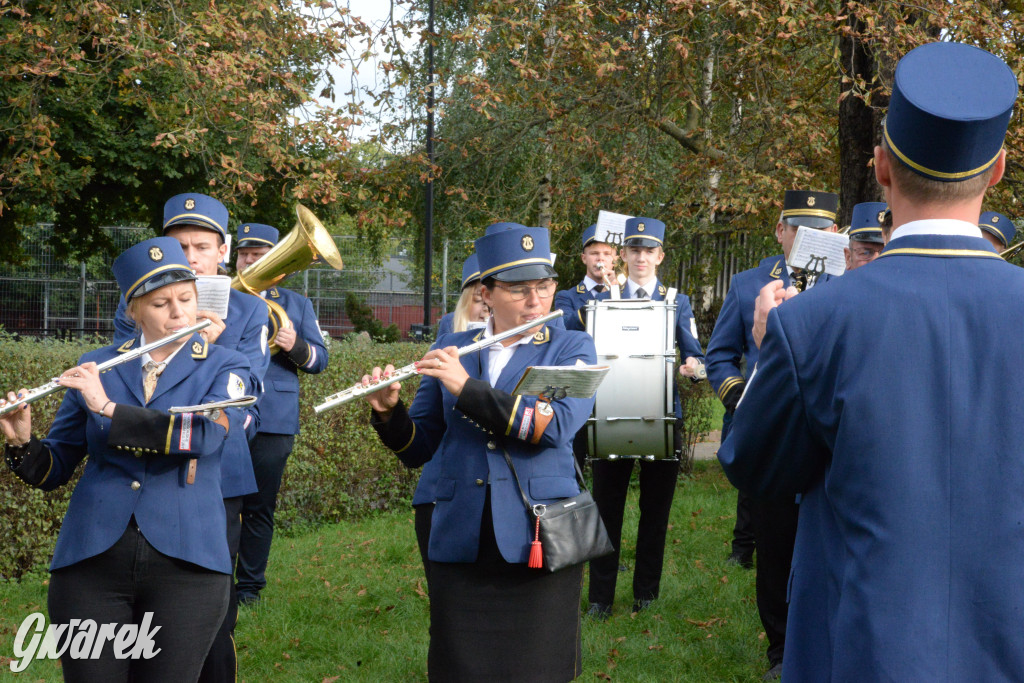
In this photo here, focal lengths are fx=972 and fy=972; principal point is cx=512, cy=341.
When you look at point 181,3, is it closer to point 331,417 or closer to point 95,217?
point 331,417

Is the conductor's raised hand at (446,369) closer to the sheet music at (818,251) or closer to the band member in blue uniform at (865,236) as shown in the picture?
the sheet music at (818,251)

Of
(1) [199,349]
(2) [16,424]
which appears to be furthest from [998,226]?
(2) [16,424]

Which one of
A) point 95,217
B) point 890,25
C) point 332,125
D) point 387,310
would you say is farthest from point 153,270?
point 387,310

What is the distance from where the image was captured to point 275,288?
6332 millimetres

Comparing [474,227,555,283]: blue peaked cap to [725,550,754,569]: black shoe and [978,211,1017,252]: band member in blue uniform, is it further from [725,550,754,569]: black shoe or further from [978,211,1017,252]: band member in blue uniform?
[725,550,754,569]: black shoe

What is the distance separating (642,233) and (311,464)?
3.69m

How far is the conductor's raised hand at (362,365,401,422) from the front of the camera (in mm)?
3619

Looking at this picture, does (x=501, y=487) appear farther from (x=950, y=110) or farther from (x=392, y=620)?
(x=392, y=620)

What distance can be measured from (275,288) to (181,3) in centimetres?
390

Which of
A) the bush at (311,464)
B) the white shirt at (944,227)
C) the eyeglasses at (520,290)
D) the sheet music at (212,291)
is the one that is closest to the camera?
the white shirt at (944,227)

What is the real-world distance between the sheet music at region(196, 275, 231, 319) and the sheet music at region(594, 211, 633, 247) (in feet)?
11.2

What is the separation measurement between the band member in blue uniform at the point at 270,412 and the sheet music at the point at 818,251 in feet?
10.8

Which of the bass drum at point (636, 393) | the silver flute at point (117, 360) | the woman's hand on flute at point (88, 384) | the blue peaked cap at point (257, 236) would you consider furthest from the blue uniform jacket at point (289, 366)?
the woman's hand on flute at point (88, 384)

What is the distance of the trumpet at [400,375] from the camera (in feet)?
11.7
